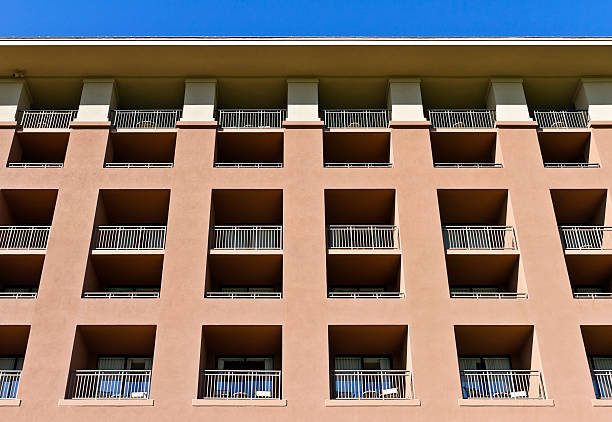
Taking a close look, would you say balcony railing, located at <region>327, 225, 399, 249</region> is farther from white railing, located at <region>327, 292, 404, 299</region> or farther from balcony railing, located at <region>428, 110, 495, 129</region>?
balcony railing, located at <region>428, 110, 495, 129</region>

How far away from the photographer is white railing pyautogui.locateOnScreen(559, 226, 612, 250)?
27.1 meters

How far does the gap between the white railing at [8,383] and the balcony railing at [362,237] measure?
1197 centimetres

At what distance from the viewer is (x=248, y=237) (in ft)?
91.7

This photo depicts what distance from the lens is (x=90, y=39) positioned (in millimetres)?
29656

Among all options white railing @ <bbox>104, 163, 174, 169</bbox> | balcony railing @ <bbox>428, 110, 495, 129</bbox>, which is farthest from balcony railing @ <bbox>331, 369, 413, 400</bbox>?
balcony railing @ <bbox>428, 110, 495, 129</bbox>

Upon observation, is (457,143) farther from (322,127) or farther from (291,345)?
(291,345)

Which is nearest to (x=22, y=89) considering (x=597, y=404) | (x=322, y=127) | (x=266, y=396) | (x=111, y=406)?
(x=322, y=127)

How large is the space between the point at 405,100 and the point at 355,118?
2436 mm

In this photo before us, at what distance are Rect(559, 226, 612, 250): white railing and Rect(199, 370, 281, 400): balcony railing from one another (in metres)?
12.2

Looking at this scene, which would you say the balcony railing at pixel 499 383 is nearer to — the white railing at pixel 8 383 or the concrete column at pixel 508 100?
the concrete column at pixel 508 100

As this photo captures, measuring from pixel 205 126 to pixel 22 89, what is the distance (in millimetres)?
8558

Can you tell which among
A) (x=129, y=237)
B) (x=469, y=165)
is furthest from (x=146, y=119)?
(x=469, y=165)

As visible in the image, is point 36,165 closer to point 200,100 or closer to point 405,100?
point 200,100

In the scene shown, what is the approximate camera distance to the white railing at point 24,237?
88.8 ft
